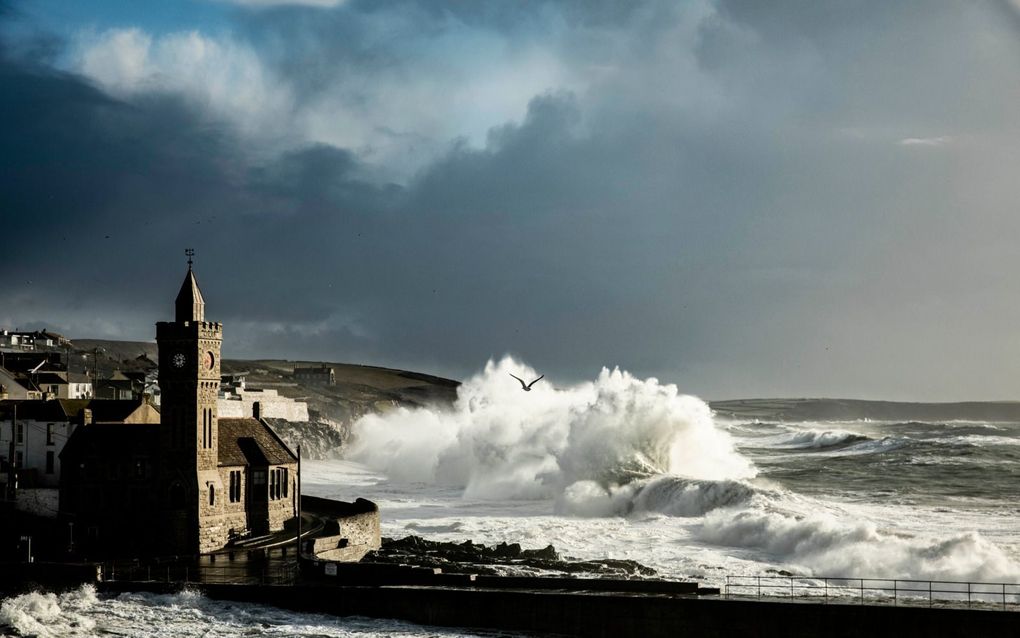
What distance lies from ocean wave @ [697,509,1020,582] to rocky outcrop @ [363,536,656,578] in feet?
20.4

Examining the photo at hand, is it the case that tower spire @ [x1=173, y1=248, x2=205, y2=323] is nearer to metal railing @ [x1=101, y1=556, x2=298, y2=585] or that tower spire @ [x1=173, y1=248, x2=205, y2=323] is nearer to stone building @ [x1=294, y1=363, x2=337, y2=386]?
metal railing @ [x1=101, y1=556, x2=298, y2=585]

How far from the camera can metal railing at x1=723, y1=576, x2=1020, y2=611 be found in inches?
1097

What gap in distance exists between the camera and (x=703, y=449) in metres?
69.2

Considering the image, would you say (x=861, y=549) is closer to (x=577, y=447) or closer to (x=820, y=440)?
(x=577, y=447)

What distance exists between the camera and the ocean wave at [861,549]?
34750 mm

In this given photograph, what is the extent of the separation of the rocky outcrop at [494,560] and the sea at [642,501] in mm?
855

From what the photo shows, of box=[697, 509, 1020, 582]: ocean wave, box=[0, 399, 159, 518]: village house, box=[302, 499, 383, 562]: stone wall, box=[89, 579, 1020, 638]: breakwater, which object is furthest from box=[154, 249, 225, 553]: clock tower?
box=[697, 509, 1020, 582]: ocean wave

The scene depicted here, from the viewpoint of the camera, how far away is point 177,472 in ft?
125

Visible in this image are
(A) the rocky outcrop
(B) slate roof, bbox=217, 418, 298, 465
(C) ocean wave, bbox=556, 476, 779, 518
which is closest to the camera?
(A) the rocky outcrop

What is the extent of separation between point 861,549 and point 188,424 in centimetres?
2305

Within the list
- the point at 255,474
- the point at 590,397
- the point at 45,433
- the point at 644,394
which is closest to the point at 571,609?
the point at 255,474

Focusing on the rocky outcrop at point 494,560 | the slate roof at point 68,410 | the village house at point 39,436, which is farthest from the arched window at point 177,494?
the slate roof at point 68,410

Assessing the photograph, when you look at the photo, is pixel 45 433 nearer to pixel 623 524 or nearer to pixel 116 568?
pixel 116 568

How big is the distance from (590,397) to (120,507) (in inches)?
1801
